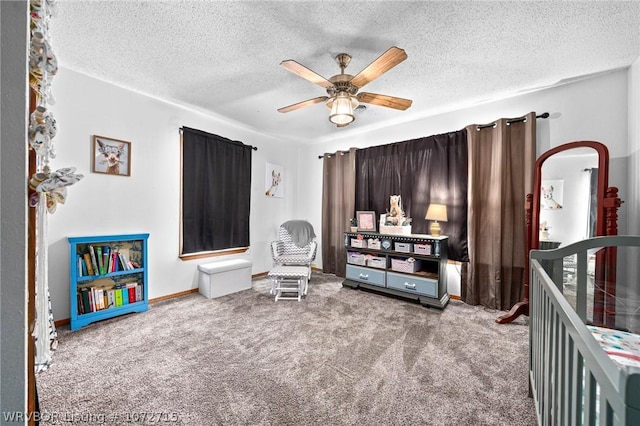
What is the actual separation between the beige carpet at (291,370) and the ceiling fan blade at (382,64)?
2136mm

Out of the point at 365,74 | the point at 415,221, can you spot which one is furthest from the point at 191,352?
the point at 415,221

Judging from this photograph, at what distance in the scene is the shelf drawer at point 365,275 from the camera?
3.47 m

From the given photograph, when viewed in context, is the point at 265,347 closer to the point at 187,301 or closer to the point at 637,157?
the point at 187,301

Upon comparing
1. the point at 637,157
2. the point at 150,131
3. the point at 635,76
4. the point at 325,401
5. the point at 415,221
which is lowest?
the point at 325,401

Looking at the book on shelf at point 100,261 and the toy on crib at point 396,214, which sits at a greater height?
the toy on crib at point 396,214

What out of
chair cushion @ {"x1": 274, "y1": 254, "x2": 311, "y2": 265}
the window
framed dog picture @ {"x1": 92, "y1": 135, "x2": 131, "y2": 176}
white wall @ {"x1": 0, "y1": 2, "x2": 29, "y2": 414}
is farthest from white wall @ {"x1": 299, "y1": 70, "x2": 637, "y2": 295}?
framed dog picture @ {"x1": 92, "y1": 135, "x2": 131, "y2": 176}

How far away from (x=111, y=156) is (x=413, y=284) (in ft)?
12.3

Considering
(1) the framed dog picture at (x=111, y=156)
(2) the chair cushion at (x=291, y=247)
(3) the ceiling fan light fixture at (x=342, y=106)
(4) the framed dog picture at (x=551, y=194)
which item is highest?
(3) the ceiling fan light fixture at (x=342, y=106)

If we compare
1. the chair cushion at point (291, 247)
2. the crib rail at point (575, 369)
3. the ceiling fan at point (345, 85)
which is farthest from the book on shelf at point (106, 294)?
the crib rail at point (575, 369)

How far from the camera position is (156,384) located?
1.66m

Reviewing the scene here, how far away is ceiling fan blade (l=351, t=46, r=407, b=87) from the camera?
1615 millimetres

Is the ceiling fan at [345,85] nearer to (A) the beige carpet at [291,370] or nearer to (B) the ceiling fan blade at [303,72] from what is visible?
(B) the ceiling fan blade at [303,72]

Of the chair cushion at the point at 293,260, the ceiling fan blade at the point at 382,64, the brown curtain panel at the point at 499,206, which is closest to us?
the ceiling fan blade at the point at 382,64

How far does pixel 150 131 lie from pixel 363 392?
3.48m
